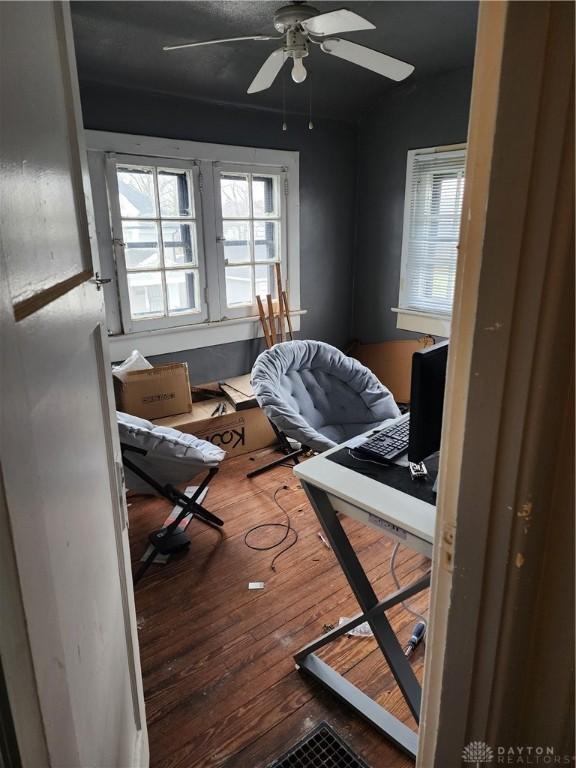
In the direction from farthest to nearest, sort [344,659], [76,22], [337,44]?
[76,22] < [337,44] < [344,659]

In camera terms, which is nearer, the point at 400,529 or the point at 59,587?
the point at 59,587

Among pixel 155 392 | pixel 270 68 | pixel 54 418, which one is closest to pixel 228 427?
pixel 155 392

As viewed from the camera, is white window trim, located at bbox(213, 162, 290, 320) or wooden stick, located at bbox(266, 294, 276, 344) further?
wooden stick, located at bbox(266, 294, 276, 344)

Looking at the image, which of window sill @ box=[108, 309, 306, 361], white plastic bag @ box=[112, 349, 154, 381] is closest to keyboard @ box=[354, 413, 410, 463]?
white plastic bag @ box=[112, 349, 154, 381]

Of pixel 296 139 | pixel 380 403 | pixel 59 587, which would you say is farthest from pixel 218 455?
pixel 296 139

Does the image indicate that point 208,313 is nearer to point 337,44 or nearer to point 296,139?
point 296,139

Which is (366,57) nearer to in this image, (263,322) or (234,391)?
(263,322)

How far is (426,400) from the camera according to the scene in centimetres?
145

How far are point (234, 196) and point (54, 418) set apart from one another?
134 inches

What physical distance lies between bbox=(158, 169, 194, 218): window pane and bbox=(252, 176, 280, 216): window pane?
22.1 inches

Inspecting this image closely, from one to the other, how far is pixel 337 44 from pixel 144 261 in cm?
189

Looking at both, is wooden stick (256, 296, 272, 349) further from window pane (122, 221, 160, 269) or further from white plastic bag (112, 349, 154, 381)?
white plastic bag (112, 349, 154, 381)

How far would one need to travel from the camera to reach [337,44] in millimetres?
2098

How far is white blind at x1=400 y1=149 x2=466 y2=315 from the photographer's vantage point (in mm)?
3727
